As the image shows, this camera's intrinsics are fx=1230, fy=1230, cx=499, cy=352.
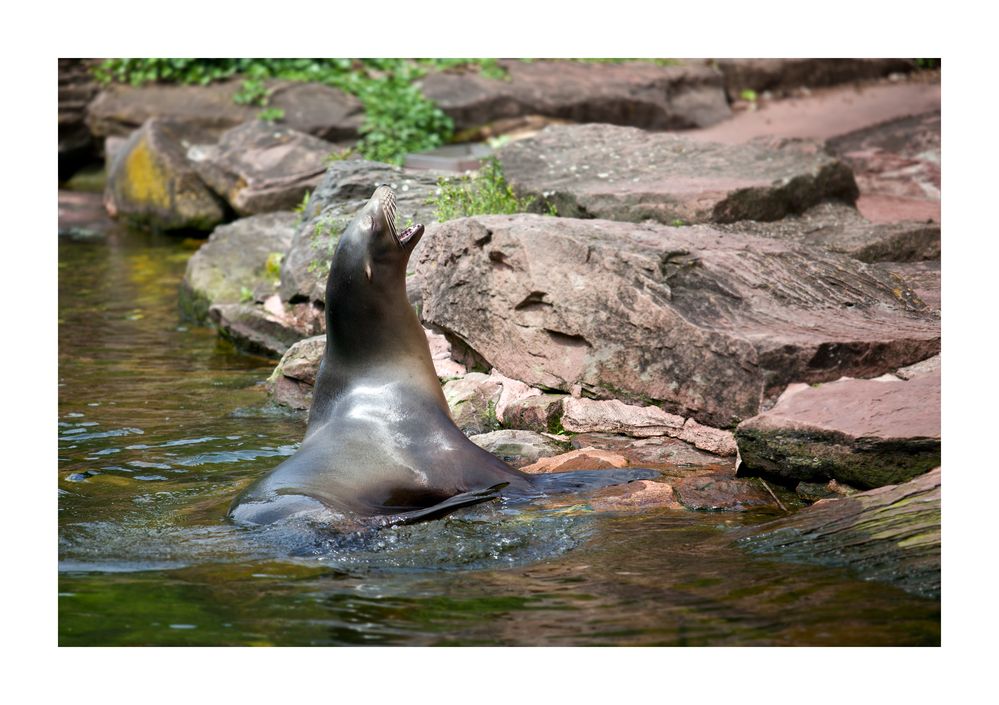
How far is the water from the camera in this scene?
4.07 m

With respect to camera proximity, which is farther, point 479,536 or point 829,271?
point 829,271

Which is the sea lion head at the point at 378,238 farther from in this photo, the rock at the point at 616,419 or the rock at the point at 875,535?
the rock at the point at 875,535

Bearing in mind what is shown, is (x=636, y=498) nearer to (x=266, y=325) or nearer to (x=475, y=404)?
(x=475, y=404)

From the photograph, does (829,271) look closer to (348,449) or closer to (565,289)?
(565,289)

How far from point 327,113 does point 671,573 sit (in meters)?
12.2

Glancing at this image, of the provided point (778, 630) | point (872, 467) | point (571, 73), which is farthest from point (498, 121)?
point (778, 630)

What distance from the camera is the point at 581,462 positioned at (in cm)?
613

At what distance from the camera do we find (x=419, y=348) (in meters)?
6.23

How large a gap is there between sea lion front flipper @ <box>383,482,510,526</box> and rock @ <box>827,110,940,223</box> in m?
5.58

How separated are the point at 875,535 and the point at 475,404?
9.77 feet

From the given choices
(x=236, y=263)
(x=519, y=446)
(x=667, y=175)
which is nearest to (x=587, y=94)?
(x=236, y=263)

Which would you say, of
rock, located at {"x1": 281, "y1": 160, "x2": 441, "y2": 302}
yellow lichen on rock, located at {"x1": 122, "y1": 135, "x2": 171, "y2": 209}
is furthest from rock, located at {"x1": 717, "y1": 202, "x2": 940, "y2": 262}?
yellow lichen on rock, located at {"x1": 122, "y1": 135, "x2": 171, "y2": 209}

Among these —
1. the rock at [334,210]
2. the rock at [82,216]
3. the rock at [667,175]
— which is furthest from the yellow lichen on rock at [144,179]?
the rock at [667,175]

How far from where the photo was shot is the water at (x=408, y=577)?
4.07 m
